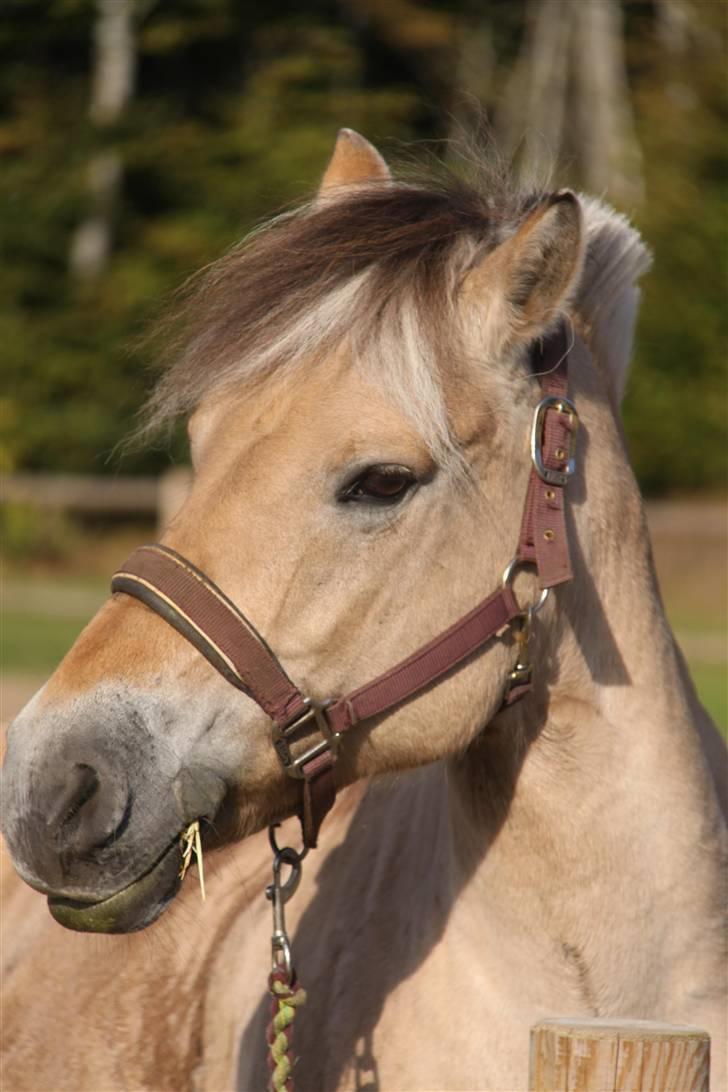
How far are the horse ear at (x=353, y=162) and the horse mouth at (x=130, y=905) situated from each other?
1.63 m

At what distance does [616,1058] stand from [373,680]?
2.75 ft

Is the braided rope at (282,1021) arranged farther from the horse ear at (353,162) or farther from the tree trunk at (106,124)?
the tree trunk at (106,124)

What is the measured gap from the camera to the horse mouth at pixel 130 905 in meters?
2.46

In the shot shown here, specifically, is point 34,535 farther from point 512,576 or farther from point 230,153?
point 512,576

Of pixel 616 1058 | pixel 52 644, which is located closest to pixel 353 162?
pixel 616 1058

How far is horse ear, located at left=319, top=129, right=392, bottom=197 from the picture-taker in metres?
3.41

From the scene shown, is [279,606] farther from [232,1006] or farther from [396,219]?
[232,1006]

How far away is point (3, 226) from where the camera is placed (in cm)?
2081

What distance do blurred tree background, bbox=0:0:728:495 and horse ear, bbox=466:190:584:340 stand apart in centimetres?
1639

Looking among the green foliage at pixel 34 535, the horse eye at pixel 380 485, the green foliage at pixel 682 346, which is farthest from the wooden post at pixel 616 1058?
the green foliage at pixel 682 346

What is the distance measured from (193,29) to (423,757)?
21867 millimetres

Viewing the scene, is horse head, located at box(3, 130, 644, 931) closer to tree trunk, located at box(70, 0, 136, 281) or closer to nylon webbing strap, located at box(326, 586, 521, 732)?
nylon webbing strap, located at box(326, 586, 521, 732)

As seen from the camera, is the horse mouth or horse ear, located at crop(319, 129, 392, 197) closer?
the horse mouth

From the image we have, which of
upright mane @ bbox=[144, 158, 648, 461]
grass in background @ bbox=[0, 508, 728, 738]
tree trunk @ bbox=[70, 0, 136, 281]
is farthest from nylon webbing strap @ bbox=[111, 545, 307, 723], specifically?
tree trunk @ bbox=[70, 0, 136, 281]
